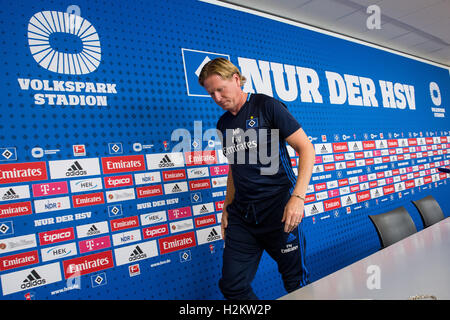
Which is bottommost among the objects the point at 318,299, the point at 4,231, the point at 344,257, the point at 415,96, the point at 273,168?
the point at 344,257

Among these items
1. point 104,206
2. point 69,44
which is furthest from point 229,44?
point 104,206

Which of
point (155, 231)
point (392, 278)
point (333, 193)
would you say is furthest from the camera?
point (333, 193)

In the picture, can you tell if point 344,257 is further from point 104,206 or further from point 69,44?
point 69,44

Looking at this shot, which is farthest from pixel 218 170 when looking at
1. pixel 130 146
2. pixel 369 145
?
pixel 369 145

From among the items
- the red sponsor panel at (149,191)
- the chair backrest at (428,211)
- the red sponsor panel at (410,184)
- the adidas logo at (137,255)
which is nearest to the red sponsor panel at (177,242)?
the adidas logo at (137,255)

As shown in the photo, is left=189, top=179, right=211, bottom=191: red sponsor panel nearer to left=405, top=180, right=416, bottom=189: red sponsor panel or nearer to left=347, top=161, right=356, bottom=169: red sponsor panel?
left=347, top=161, right=356, bottom=169: red sponsor panel

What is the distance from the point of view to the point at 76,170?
180 centimetres

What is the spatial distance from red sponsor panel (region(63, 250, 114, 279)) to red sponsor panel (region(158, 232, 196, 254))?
13.5 inches

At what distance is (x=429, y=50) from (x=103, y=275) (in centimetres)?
561

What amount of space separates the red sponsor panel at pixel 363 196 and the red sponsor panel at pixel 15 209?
10.7 ft

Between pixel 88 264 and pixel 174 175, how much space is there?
0.77 m

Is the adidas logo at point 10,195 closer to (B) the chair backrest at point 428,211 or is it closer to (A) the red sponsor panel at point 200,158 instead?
(A) the red sponsor panel at point 200,158

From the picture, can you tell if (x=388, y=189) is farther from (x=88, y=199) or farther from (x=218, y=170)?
(x=88, y=199)
